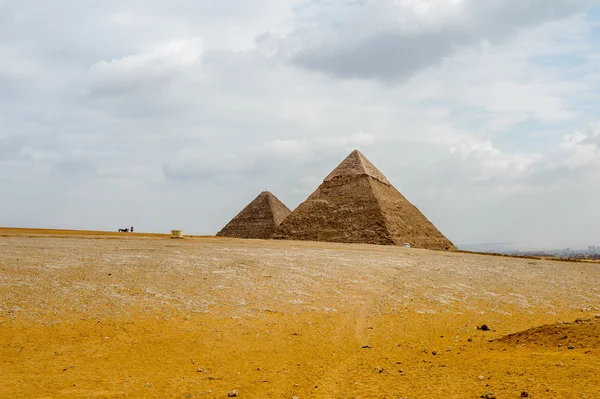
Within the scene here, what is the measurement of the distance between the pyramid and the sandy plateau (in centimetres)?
5672

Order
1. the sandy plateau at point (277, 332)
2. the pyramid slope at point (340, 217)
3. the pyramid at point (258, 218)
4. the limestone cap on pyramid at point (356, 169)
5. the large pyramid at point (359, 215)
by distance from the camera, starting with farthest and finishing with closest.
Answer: the pyramid at point (258, 218) → the limestone cap on pyramid at point (356, 169) → the large pyramid at point (359, 215) → the pyramid slope at point (340, 217) → the sandy plateau at point (277, 332)

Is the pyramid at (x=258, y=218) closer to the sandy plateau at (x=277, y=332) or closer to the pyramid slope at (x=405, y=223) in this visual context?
the pyramid slope at (x=405, y=223)

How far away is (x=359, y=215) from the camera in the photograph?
5653cm

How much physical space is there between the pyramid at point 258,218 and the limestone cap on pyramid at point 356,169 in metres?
12.7

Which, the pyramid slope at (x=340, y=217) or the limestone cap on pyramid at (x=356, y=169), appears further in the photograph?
the limestone cap on pyramid at (x=356, y=169)

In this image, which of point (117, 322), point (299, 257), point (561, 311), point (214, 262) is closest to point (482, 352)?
point (561, 311)

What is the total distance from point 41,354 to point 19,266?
737 cm

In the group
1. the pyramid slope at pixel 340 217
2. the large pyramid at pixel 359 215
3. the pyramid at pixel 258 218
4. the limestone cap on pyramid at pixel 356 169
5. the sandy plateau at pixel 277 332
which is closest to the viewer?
the sandy plateau at pixel 277 332

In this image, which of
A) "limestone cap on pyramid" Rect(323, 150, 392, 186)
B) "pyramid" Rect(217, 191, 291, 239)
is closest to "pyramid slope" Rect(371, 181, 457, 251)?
"limestone cap on pyramid" Rect(323, 150, 392, 186)

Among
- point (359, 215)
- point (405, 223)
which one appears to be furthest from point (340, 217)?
point (405, 223)

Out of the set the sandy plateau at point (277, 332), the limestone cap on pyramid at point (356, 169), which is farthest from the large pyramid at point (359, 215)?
the sandy plateau at point (277, 332)

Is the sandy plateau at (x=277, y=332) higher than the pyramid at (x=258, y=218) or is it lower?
lower

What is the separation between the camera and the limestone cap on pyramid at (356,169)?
6419 cm

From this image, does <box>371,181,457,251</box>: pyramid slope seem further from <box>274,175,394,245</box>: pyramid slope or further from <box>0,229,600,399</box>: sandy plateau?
<box>0,229,600,399</box>: sandy plateau
